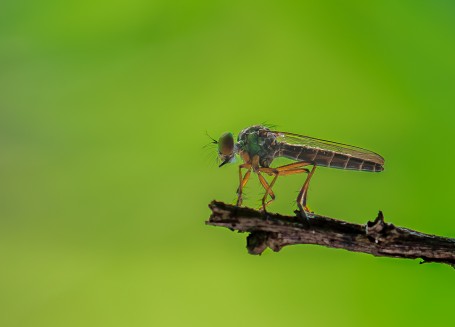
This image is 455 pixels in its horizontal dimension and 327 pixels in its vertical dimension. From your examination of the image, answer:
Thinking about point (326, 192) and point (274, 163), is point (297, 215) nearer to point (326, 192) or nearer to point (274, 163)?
point (274, 163)

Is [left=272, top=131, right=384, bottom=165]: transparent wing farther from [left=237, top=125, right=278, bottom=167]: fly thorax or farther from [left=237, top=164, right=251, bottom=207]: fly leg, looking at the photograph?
[left=237, top=164, right=251, bottom=207]: fly leg

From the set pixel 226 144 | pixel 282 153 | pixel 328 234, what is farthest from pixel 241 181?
pixel 328 234

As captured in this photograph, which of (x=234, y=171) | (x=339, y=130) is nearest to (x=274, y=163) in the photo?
(x=234, y=171)

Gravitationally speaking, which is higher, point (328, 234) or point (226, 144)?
point (226, 144)

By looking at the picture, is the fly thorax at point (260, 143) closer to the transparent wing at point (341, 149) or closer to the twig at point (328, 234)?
the transparent wing at point (341, 149)

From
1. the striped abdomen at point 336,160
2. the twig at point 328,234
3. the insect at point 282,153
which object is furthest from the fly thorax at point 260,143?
the twig at point 328,234

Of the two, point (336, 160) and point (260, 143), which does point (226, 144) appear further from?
point (336, 160)
